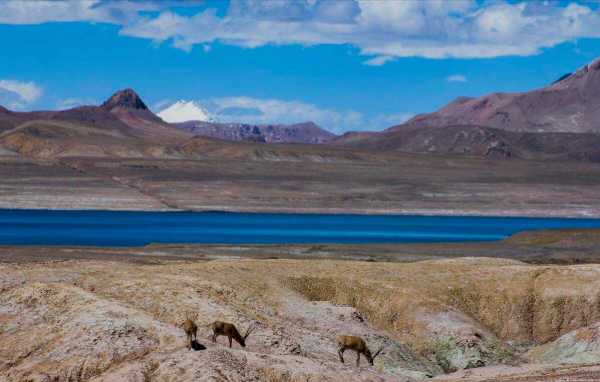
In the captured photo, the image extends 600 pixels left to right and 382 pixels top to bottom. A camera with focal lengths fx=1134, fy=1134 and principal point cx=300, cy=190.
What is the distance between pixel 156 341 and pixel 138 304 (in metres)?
6.12

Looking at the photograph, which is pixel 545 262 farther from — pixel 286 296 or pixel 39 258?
pixel 286 296

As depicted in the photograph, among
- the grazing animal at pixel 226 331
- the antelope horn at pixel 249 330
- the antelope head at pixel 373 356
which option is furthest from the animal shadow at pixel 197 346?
the antelope head at pixel 373 356

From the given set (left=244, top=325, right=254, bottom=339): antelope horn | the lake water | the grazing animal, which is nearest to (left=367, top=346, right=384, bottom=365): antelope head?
(left=244, top=325, right=254, bottom=339): antelope horn

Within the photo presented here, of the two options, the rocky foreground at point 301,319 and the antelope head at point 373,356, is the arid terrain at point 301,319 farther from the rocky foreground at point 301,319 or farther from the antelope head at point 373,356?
the antelope head at point 373,356

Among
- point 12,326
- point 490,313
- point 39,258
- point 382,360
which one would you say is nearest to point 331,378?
point 382,360

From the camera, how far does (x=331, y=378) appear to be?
3716 centimetres

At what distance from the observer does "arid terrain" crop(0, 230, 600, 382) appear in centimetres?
3816

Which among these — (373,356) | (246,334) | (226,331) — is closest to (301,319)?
(373,356)

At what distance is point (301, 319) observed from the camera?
1943 inches

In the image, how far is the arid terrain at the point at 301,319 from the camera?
38156 mm

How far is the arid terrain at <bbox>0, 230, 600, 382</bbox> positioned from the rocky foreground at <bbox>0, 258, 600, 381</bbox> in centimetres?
7

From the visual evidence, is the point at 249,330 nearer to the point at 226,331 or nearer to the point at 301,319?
→ the point at 226,331

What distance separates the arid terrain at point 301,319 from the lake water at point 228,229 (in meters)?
75.0

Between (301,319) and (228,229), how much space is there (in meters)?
114
